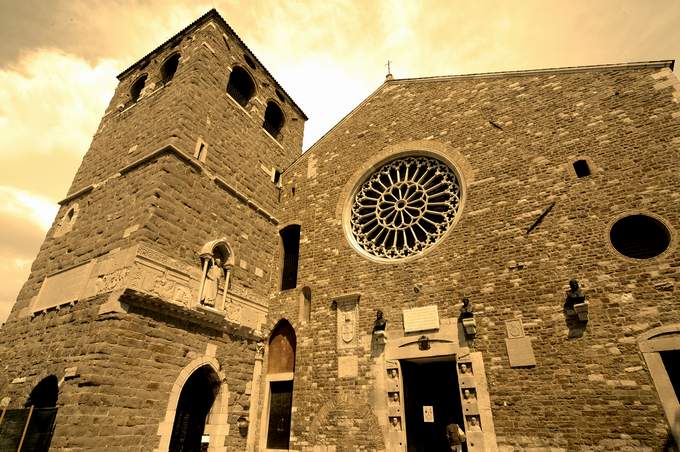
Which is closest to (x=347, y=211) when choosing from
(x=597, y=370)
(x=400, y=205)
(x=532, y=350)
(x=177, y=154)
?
(x=400, y=205)

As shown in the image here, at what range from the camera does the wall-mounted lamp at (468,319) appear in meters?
8.34

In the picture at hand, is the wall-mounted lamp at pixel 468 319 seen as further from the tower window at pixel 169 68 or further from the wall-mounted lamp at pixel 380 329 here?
the tower window at pixel 169 68

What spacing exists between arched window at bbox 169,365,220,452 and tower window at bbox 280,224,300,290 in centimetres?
367

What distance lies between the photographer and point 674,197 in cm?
758

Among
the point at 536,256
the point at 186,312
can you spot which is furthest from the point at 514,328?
the point at 186,312

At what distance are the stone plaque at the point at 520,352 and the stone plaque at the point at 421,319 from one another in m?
1.62

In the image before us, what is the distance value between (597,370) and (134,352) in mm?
8996

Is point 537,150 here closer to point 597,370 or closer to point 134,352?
point 597,370

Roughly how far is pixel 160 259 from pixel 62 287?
2960 millimetres

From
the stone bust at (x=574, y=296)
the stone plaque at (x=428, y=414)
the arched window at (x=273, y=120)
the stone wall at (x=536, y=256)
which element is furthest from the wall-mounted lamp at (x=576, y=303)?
the arched window at (x=273, y=120)

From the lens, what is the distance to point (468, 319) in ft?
Answer: 27.5

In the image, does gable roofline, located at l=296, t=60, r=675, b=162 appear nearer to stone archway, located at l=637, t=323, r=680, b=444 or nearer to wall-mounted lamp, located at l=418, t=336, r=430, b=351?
stone archway, located at l=637, t=323, r=680, b=444

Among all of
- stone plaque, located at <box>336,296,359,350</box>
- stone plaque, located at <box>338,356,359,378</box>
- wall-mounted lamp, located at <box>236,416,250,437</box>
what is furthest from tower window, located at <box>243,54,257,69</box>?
wall-mounted lamp, located at <box>236,416,250,437</box>

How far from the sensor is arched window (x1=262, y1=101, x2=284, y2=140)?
15883 millimetres
